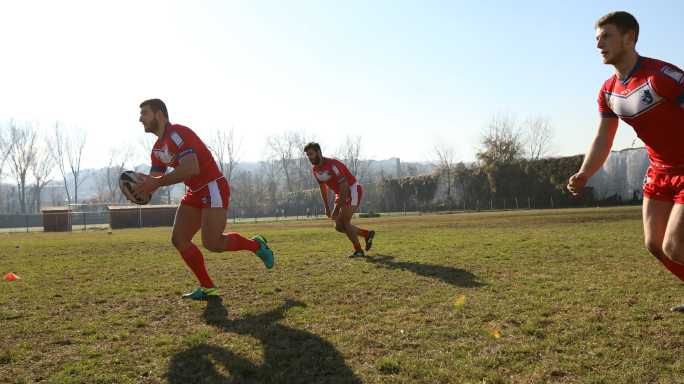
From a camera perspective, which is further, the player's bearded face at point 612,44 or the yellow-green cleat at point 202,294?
the yellow-green cleat at point 202,294

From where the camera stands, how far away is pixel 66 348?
13.0 ft

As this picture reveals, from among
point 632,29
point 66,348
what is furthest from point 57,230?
point 632,29

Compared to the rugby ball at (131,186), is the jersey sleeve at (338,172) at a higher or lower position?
higher

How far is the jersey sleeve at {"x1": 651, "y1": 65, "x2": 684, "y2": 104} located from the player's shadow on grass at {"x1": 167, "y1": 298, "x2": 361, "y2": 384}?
3.07 m

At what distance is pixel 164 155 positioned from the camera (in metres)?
5.60

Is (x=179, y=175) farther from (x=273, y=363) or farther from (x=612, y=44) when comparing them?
(x=612, y=44)

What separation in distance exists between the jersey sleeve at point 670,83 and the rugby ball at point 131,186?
482 cm

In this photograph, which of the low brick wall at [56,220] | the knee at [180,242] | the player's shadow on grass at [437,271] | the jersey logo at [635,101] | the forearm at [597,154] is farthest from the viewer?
the low brick wall at [56,220]

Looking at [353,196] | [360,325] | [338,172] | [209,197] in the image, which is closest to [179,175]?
[209,197]

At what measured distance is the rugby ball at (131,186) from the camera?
5211 mm

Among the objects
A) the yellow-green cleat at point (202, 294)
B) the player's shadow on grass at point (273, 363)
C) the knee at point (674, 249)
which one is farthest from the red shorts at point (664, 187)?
the yellow-green cleat at point (202, 294)

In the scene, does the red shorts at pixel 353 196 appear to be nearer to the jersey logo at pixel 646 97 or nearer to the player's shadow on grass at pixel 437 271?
the player's shadow on grass at pixel 437 271

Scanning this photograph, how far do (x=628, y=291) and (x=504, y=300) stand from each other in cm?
148

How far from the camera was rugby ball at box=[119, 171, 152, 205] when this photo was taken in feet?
17.1
